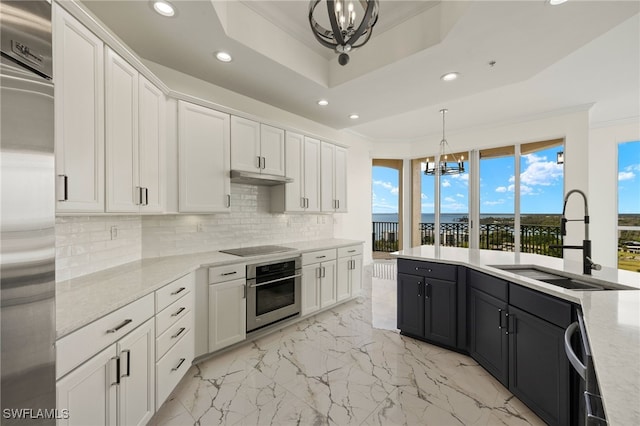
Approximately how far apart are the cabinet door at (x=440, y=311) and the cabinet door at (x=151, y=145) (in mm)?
2702

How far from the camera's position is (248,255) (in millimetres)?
2838

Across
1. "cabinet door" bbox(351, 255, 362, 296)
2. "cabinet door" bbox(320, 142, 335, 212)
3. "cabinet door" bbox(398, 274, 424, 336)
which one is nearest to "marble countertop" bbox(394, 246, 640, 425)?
"cabinet door" bbox(398, 274, 424, 336)

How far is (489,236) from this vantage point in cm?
575

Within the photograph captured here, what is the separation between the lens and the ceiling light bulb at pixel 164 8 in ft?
6.33

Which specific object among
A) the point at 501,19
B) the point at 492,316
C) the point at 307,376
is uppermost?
the point at 501,19

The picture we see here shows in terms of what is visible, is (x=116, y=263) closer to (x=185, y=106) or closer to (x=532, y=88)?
(x=185, y=106)

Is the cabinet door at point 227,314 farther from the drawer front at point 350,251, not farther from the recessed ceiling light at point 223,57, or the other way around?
the recessed ceiling light at point 223,57

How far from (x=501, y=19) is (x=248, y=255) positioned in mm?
3023

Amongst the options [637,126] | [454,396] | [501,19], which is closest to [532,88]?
[501,19]

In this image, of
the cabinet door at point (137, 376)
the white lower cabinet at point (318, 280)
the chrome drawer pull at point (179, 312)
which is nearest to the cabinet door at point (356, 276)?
the white lower cabinet at point (318, 280)

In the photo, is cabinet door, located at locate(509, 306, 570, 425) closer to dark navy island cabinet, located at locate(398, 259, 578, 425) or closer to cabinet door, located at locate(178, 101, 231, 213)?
dark navy island cabinet, located at locate(398, 259, 578, 425)

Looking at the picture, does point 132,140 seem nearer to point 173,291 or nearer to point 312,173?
point 173,291

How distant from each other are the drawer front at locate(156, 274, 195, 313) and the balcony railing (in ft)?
17.2

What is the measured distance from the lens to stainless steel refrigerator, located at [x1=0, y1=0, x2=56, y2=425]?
785 mm
